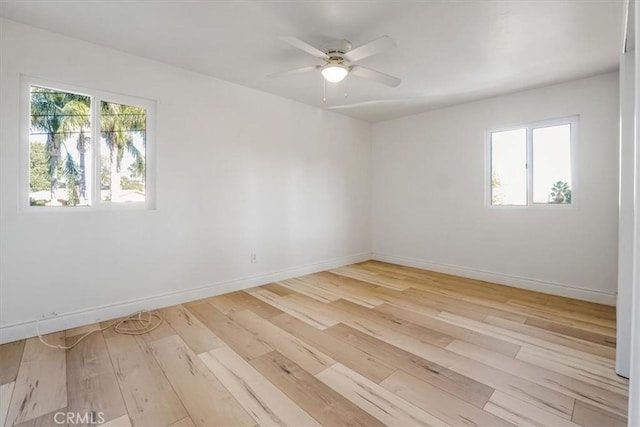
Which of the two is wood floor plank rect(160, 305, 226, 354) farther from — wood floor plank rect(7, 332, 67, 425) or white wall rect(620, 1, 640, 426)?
white wall rect(620, 1, 640, 426)

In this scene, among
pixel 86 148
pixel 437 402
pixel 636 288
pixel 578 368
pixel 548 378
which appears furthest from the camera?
pixel 86 148

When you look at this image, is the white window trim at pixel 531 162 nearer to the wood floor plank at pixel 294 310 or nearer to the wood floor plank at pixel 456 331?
the wood floor plank at pixel 456 331

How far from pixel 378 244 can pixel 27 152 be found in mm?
4946

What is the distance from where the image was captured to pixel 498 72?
329 cm

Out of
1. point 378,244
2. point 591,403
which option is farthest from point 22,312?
point 378,244

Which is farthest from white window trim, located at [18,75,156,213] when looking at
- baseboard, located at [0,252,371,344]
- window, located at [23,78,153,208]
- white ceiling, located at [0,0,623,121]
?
baseboard, located at [0,252,371,344]

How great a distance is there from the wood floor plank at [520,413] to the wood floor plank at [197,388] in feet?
4.54

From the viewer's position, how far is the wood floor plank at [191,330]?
7.71ft

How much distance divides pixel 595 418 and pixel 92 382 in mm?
3018

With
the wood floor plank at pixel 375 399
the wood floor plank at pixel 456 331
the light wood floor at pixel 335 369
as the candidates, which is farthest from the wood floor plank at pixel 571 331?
the wood floor plank at pixel 375 399

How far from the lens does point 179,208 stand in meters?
3.26

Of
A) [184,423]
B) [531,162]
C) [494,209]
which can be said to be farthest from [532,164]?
[184,423]

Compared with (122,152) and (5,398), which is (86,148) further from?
(5,398)

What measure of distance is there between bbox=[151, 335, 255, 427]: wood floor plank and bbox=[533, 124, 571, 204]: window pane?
421 centimetres
